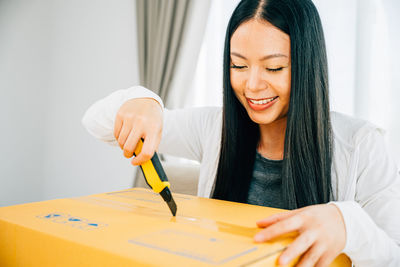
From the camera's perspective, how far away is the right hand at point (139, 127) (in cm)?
67

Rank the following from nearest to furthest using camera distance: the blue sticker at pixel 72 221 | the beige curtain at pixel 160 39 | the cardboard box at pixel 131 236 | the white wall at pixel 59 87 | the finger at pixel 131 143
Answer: the cardboard box at pixel 131 236 < the blue sticker at pixel 72 221 < the finger at pixel 131 143 < the beige curtain at pixel 160 39 < the white wall at pixel 59 87

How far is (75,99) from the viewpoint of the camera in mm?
3264

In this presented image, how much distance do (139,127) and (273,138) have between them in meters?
0.49

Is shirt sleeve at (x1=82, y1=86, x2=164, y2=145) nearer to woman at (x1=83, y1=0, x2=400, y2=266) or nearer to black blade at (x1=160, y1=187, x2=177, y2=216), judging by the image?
woman at (x1=83, y1=0, x2=400, y2=266)

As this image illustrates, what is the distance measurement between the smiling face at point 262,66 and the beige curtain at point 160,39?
1607 mm

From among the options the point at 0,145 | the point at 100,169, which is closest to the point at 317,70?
the point at 100,169

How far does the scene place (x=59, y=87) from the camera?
3.38 m

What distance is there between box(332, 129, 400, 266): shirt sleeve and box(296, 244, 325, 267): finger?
0.24ft

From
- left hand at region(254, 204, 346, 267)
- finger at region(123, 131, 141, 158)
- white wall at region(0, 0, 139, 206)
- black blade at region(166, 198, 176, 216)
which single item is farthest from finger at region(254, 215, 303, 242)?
white wall at region(0, 0, 139, 206)

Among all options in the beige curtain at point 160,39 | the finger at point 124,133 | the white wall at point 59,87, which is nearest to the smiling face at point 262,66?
the finger at point 124,133

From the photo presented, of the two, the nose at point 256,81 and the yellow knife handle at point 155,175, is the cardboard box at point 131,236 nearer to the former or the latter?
the yellow knife handle at point 155,175

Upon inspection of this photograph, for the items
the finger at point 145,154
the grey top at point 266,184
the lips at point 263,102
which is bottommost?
the grey top at point 266,184

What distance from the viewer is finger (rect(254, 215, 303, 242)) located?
1.46 ft

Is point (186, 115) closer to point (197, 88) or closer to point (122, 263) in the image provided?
point (122, 263)
